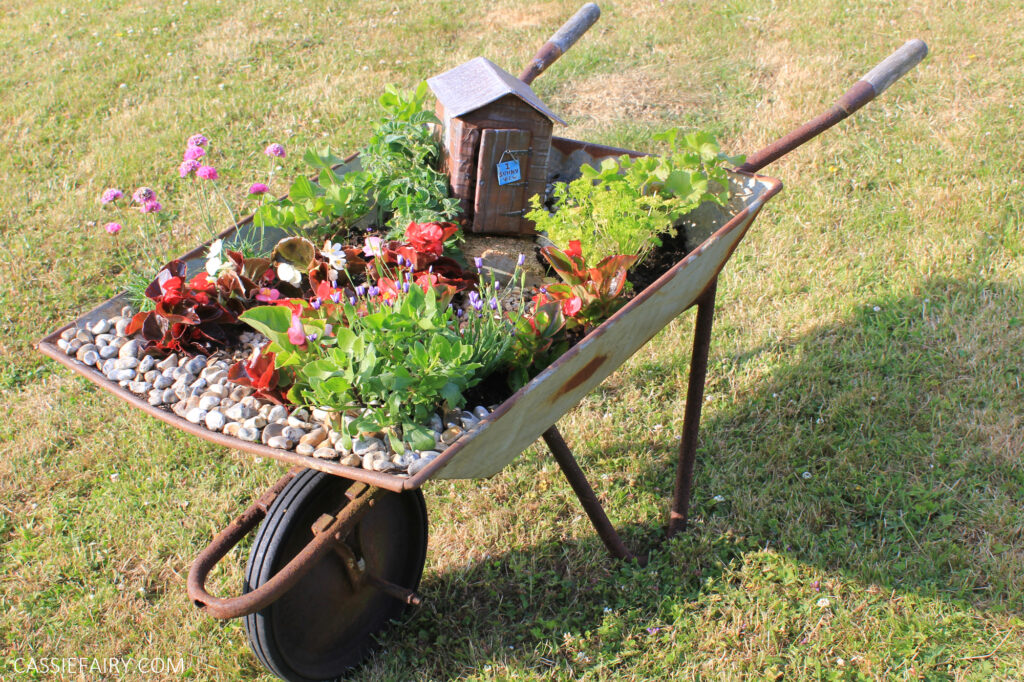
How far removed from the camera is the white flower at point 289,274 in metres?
1.81

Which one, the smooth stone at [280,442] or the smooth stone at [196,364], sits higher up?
the smooth stone at [196,364]

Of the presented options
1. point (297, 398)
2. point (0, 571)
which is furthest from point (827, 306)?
point (0, 571)

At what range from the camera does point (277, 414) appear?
1524 millimetres

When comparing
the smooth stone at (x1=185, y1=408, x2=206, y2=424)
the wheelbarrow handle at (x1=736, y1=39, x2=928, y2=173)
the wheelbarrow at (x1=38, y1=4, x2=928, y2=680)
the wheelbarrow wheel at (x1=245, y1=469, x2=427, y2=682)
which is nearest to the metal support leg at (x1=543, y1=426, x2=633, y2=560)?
the wheelbarrow at (x1=38, y1=4, x2=928, y2=680)

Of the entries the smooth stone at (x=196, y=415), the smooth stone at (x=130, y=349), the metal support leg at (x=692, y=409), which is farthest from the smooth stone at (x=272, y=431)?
the metal support leg at (x=692, y=409)

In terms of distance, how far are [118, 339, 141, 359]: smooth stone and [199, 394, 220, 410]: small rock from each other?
8.6 inches

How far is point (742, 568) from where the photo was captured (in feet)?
8.04

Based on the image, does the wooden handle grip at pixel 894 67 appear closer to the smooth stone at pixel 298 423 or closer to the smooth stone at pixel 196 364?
the smooth stone at pixel 298 423

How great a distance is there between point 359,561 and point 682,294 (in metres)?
1.08

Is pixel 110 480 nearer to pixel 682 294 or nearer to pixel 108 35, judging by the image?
pixel 682 294

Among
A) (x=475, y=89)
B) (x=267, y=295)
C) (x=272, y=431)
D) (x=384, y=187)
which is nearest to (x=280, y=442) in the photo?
(x=272, y=431)

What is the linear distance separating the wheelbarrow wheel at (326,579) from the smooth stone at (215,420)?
1.39ft

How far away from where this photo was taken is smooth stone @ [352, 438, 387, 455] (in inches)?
56.0

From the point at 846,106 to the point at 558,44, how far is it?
895mm
